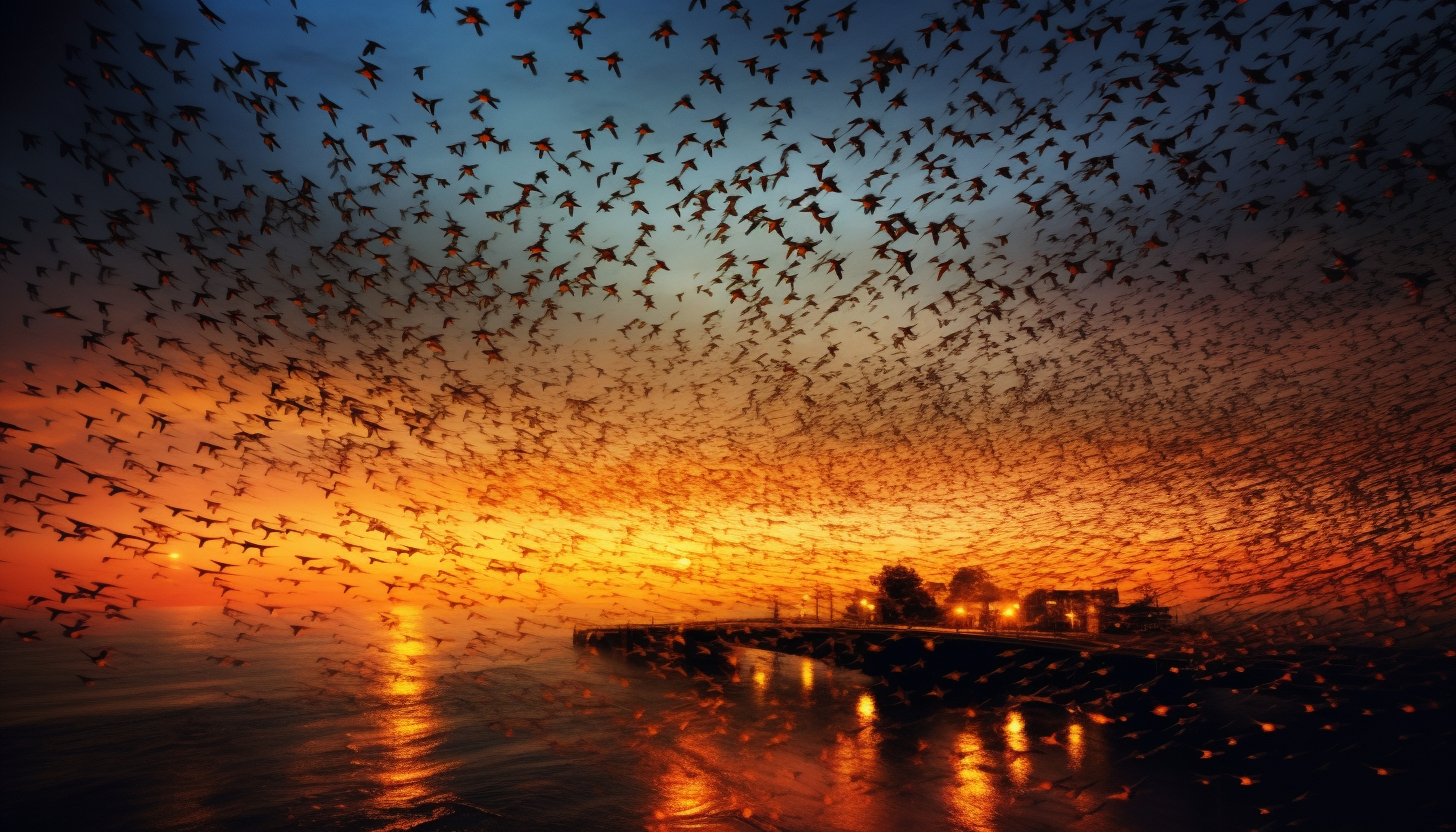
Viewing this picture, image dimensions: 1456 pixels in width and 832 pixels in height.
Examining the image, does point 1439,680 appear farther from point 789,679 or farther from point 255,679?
point 255,679

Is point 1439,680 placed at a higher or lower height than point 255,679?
higher

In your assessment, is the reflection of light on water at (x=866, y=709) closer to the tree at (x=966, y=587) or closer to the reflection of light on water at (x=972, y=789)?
the reflection of light on water at (x=972, y=789)

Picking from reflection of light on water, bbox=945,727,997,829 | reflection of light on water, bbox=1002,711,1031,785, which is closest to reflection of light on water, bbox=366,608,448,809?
reflection of light on water, bbox=945,727,997,829

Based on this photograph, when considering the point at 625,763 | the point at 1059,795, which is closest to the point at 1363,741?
the point at 1059,795

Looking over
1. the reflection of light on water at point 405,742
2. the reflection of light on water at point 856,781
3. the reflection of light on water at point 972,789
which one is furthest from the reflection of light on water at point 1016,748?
the reflection of light on water at point 405,742

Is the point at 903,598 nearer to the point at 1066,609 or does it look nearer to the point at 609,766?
the point at 1066,609
